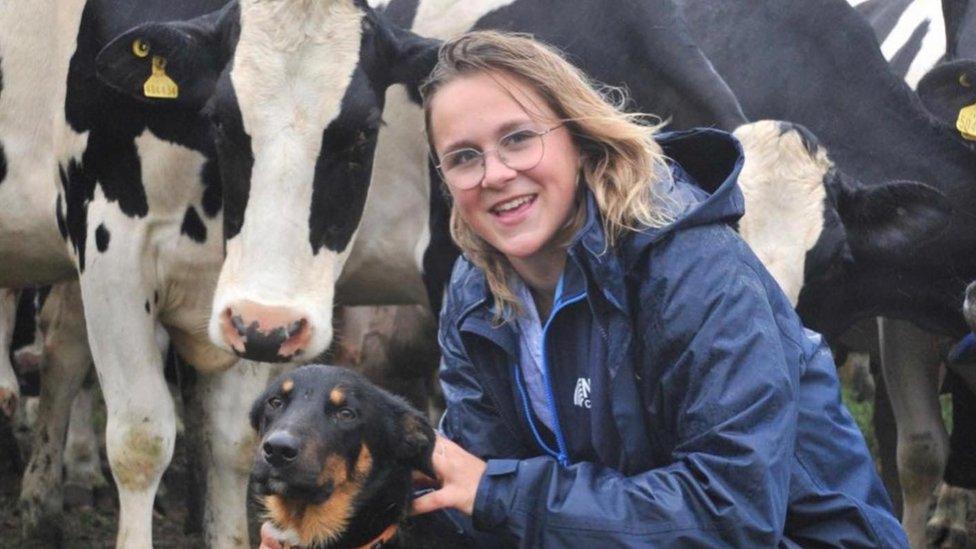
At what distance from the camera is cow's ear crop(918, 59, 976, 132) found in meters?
6.96

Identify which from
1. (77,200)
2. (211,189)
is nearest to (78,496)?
(77,200)

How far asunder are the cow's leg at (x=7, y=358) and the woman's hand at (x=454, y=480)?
158 inches

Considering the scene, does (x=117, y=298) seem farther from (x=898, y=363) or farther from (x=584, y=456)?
(x=898, y=363)

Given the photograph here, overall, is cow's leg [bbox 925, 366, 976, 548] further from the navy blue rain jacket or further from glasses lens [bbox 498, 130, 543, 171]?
glasses lens [bbox 498, 130, 543, 171]

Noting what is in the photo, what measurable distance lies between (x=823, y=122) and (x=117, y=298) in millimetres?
2911

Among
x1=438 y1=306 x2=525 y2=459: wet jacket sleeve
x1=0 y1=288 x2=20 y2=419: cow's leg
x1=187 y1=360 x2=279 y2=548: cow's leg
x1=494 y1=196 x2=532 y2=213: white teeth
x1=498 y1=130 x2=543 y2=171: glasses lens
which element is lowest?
x1=0 y1=288 x2=20 y2=419: cow's leg

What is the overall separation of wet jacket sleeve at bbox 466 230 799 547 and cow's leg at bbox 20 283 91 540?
3.92 meters

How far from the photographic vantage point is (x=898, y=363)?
7.93 meters

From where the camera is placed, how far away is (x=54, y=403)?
24.5ft

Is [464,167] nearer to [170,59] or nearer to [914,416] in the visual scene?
[170,59]

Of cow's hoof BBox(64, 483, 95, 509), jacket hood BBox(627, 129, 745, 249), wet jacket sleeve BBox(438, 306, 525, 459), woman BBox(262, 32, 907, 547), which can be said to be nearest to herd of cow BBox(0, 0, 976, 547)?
cow's hoof BBox(64, 483, 95, 509)

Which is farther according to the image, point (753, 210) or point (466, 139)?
point (753, 210)

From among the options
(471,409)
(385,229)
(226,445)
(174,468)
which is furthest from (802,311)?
(174,468)

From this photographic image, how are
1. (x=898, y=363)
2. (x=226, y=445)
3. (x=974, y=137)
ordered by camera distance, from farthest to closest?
1. (x=898, y=363)
2. (x=974, y=137)
3. (x=226, y=445)
